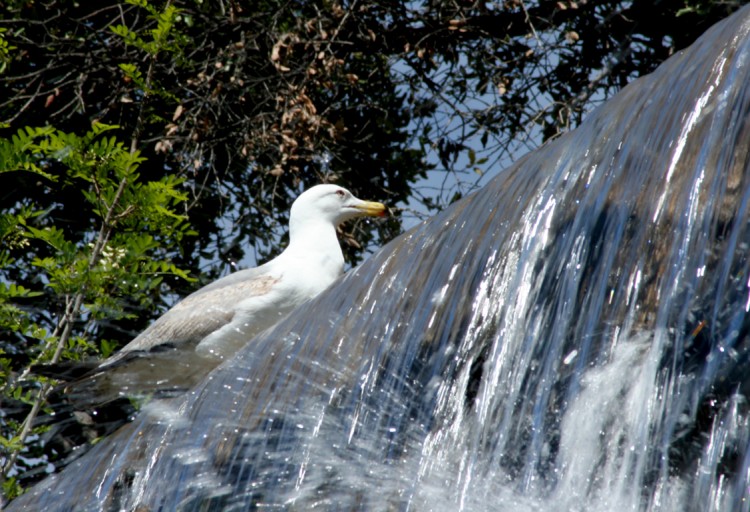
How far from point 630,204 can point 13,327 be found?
206 centimetres

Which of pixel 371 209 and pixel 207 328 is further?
pixel 371 209

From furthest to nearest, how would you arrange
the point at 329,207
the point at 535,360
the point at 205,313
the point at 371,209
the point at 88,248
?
1. the point at 371,209
2. the point at 329,207
3. the point at 205,313
4. the point at 88,248
5. the point at 535,360

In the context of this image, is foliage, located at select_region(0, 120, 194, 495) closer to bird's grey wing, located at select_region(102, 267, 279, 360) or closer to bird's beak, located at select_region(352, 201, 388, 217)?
bird's grey wing, located at select_region(102, 267, 279, 360)

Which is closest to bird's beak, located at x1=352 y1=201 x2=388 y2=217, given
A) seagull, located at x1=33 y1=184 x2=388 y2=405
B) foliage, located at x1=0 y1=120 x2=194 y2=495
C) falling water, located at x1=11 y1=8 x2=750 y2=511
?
seagull, located at x1=33 y1=184 x2=388 y2=405

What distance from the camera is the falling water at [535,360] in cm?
240

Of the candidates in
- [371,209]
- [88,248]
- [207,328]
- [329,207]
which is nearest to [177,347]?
[207,328]

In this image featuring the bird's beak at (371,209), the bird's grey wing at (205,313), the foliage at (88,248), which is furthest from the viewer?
the bird's beak at (371,209)

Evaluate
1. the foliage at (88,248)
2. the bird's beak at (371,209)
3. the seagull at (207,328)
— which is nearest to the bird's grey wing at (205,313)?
the seagull at (207,328)

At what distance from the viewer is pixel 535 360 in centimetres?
260

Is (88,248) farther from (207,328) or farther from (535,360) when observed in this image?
(535,360)

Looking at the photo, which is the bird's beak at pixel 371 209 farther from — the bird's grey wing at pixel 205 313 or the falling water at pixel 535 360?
the falling water at pixel 535 360

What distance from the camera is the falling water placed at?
2.40m

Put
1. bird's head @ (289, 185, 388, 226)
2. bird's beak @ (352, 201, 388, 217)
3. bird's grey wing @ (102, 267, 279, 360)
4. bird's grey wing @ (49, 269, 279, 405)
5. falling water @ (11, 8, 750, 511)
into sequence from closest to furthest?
1. falling water @ (11, 8, 750, 511)
2. bird's grey wing @ (49, 269, 279, 405)
3. bird's grey wing @ (102, 267, 279, 360)
4. bird's head @ (289, 185, 388, 226)
5. bird's beak @ (352, 201, 388, 217)

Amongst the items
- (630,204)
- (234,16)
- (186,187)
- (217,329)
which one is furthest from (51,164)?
(630,204)
